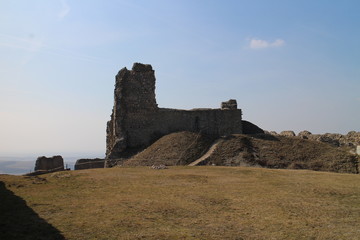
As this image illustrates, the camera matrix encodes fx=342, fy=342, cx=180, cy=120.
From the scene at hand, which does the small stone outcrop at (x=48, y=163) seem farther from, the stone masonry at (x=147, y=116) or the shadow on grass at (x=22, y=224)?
the shadow on grass at (x=22, y=224)

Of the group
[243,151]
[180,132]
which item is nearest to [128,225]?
[243,151]

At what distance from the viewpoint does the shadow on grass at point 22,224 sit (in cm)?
1074

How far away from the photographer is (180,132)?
35969mm

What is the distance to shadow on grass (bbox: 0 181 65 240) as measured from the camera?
10.7m

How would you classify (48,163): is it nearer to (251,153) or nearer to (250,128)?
(251,153)

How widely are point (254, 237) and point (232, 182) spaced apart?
10.6m

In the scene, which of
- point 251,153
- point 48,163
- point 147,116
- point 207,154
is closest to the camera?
point 251,153

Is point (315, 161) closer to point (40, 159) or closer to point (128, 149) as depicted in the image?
point (128, 149)

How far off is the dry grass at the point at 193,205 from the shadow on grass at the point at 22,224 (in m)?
0.10

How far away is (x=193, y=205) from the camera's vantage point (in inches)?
606

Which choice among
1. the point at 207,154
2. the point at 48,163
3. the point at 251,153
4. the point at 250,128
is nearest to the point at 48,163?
the point at 48,163

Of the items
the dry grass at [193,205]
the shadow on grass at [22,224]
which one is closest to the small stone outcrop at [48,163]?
the dry grass at [193,205]

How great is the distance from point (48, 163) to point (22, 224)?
91.3ft

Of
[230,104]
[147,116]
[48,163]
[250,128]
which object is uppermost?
[230,104]
